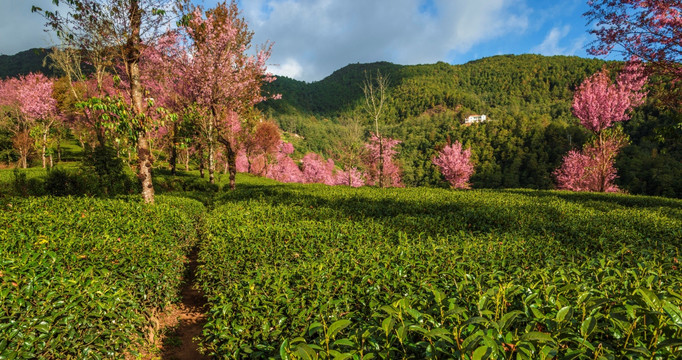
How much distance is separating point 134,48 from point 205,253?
20.5 ft

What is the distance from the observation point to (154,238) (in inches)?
201

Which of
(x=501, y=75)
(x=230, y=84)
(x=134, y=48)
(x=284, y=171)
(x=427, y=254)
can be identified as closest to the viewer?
(x=427, y=254)

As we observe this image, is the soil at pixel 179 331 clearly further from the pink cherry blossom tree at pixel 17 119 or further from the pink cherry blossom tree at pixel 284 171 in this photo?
the pink cherry blossom tree at pixel 284 171

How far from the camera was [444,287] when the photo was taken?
111 inches

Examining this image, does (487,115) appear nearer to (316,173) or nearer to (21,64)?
(316,173)

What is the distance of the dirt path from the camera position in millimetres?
4020

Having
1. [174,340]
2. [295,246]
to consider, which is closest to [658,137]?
[295,246]

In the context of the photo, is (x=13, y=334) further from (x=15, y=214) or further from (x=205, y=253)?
(x=15, y=214)

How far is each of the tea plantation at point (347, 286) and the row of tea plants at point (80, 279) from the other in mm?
21

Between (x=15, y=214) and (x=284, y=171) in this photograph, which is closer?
(x=15, y=214)

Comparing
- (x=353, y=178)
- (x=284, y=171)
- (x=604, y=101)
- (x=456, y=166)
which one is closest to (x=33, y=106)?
(x=284, y=171)

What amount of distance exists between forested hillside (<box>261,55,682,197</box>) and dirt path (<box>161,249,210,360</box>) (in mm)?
12333

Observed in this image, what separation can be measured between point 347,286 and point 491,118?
123 metres

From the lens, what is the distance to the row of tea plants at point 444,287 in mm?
1505
